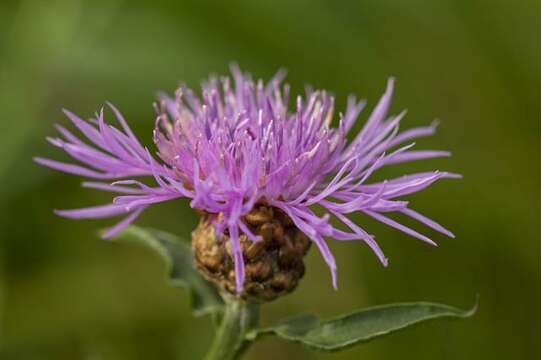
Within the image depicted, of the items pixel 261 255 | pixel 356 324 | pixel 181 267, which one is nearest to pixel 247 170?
pixel 261 255

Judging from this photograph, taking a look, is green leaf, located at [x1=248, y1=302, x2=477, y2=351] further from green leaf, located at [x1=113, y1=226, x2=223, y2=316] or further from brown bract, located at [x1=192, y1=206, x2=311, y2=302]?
green leaf, located at [x1=113, y1=226, x2=223, y2=316]

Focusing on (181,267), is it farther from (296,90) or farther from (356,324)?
(296,90)

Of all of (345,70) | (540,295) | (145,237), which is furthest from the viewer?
(345,70)

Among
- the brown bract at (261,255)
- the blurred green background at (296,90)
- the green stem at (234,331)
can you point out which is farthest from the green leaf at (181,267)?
the blurred green background at (296,90)

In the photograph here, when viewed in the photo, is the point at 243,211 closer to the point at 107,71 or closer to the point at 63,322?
the point at 63,322

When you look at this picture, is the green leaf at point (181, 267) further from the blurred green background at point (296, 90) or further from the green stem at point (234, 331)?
the blurred green background at point (296, 90)

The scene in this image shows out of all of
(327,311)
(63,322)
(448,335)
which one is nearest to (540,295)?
(448,335)
